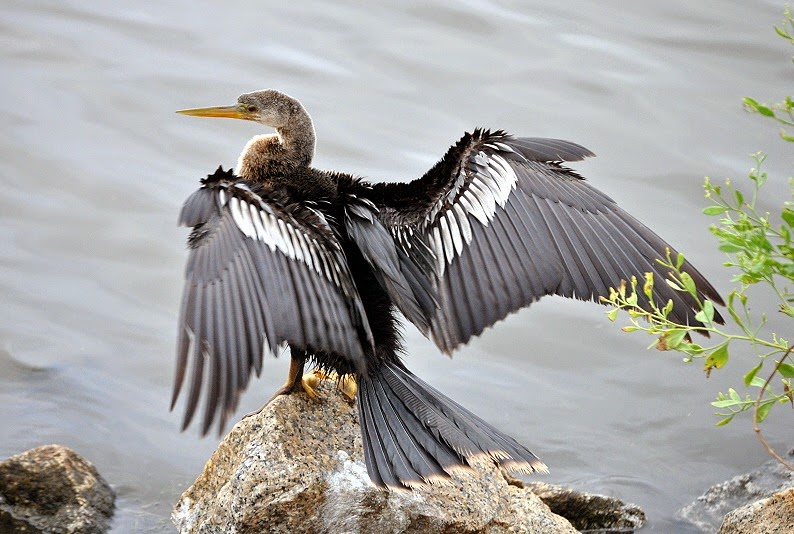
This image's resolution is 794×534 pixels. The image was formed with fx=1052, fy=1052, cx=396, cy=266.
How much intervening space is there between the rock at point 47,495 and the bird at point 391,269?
125 cm

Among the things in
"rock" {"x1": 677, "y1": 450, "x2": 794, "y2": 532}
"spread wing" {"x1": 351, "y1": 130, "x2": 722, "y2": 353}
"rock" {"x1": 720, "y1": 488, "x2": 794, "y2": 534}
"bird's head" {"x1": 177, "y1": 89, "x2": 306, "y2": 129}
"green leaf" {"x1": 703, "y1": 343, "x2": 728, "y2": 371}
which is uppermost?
"bird's head" {"x1": 177, "y1": 89, "x2": 306, "y2": 129}

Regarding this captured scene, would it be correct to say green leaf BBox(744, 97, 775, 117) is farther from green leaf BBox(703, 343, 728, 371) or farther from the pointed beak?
the pointed beak

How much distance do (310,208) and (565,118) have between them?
489 centimetres

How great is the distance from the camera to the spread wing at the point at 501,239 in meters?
3.83

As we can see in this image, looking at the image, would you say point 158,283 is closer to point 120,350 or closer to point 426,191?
point 120,350

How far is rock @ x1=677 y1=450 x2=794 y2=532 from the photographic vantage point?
508cm

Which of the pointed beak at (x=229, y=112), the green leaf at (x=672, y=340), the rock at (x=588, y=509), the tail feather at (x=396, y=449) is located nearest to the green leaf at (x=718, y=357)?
the green leaf at (x=672, y=340)

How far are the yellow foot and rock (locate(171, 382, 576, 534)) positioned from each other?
3 centimetres

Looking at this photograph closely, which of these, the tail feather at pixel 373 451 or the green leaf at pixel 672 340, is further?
the tail feather at pixel 373 451

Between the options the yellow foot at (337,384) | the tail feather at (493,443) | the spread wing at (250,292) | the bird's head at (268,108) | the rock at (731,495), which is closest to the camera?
the spread wing at (250,292)

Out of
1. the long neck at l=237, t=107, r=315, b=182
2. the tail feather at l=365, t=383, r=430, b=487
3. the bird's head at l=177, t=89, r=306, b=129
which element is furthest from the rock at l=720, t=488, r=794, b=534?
the bird's head at l=177, t=89, r=306, b=129

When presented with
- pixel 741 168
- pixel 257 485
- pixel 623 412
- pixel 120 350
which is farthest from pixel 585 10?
pixel 257 485

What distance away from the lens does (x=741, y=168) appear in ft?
25.6

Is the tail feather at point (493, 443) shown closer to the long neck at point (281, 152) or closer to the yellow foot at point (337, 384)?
the yellow foot at point (337, 384)
